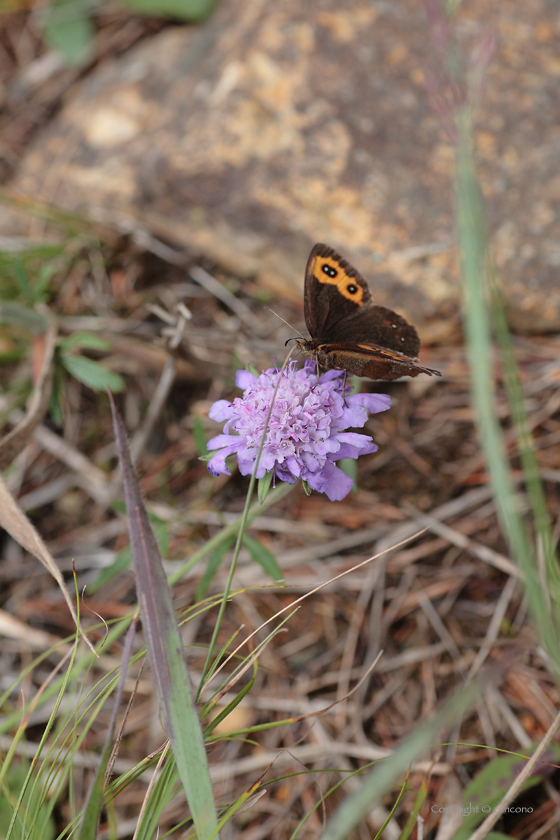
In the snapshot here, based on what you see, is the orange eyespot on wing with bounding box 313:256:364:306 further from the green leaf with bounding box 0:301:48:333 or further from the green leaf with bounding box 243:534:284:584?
the green leaf with bounding box 0:301:48:333

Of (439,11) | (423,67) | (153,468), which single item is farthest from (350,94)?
(153,468)

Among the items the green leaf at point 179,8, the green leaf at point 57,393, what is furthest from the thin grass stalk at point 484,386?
the green leaf at point 179,8

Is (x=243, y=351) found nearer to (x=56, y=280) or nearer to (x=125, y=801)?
(x=56, y=280)

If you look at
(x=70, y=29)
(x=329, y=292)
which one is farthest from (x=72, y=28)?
(x=329, y=292)

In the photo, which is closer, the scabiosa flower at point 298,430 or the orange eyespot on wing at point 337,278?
the scabiosa flower at point 298,430

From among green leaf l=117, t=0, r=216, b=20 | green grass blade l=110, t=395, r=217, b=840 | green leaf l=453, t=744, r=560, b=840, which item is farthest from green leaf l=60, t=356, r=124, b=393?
green leaf l=117, t=0, r=216, b=20

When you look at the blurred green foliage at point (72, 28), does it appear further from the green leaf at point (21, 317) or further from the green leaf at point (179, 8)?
the green leaf at point (21, 317)

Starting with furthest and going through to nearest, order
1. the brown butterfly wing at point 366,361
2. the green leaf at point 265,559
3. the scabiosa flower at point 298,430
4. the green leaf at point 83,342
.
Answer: the green leaf at point 83,342 < the green leaf at point 265,559 < the scabiosa flower at point 298,430 < the brown butterfly wing at point 366,361
